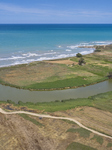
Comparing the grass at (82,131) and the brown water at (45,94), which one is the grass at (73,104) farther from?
the grass at (82,131)

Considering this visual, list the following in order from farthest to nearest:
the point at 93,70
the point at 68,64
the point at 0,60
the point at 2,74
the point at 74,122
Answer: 1. the point at 0,60
2. the point at 68,64
3. the point at 93,70
4. the point at 2,74
5. the point at 74,122

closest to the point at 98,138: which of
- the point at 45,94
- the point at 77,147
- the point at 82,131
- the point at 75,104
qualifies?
the point at 82,131

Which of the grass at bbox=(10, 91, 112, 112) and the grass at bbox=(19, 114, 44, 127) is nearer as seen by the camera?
the grass at bbox=(19, 114, 44, 127)

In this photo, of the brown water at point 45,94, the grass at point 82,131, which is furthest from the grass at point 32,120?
the brown water at point 45,94

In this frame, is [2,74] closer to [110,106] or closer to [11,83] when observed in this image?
[11,83]

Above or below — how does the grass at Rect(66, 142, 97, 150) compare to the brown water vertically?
below

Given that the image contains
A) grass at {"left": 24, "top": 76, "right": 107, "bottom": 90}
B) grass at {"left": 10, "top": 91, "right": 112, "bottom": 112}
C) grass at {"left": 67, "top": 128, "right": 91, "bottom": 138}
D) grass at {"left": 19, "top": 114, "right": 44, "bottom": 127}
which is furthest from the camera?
grass at {"left": 24, "top": 76, "right": 107, "bottom": 90}

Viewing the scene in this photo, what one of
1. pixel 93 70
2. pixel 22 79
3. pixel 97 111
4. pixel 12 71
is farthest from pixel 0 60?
pixel 97 111

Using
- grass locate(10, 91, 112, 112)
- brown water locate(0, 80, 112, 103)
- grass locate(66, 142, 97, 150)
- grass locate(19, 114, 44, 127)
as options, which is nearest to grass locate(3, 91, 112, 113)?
grass locate(10, 91, 112, 112)

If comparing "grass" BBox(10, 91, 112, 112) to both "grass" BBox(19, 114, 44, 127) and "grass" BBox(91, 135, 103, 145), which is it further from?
"grass" BBox(91, 135, 103, 145)
